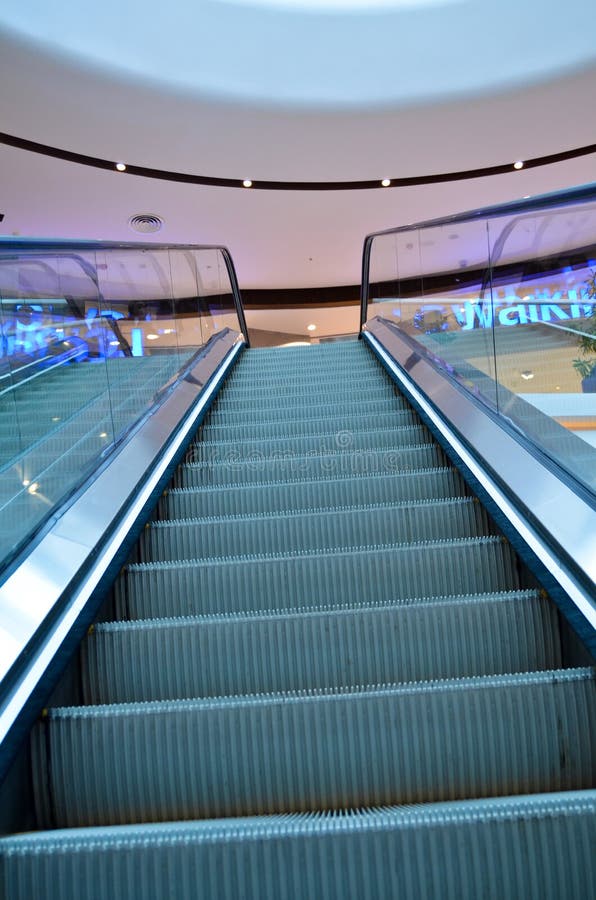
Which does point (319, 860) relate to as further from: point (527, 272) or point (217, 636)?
point (527, 272)

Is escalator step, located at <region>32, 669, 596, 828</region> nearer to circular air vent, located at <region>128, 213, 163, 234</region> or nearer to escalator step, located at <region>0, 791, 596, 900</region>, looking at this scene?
escalator step, located at <region>0, 791, 596, 900</region>

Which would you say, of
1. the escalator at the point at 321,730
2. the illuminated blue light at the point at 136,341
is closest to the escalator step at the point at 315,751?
the escalator at the point at 321,730

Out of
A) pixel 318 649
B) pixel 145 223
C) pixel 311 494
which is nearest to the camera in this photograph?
pixel 318 649

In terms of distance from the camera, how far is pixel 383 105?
9.39 meters

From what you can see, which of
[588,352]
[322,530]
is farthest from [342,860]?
[588,352]

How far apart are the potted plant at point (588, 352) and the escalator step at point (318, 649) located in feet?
2.91

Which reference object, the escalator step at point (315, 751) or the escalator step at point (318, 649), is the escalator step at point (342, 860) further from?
the escalator step at point (318, 649)

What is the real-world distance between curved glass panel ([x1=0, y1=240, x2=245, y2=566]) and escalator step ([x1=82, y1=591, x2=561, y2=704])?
0.50 metres

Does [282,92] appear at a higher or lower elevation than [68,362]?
higher

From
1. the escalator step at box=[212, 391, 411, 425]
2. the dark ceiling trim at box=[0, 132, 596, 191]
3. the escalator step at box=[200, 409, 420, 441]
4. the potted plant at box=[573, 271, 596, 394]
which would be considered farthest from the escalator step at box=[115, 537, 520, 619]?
the dark ceiling trim at box=[0, 132, 596, 191]

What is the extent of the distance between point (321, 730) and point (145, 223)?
12.8 metres

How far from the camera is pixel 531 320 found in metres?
3.18

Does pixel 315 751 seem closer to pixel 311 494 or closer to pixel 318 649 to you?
pixel 318 649

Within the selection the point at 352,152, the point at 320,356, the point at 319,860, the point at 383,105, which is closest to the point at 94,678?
the point at 319,860
